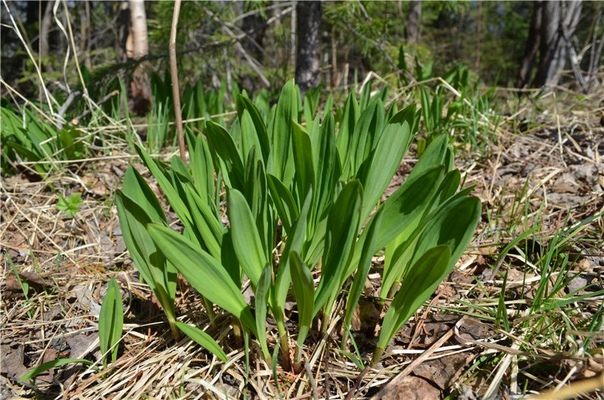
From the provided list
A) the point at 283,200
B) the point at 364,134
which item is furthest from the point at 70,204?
the point at 364,134

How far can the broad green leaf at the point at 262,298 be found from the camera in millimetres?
808

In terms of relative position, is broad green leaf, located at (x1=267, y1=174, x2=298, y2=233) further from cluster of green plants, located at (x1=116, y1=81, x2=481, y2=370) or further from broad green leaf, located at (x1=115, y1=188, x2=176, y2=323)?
broad green leaf, located at (x1=115, y1=188, x2=176, y2=323)

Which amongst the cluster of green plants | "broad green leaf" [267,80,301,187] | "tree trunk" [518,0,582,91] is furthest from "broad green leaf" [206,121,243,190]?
"tree trunk" [518,0,582,91]

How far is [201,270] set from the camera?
88 centimetres

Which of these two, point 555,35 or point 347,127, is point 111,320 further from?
point 555,35

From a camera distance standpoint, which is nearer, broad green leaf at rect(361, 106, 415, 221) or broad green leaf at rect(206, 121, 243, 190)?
broad green leaf at rect(361, 106, 415, 221)

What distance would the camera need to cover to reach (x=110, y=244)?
1.64 meters

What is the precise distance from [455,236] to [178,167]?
0.70 meters

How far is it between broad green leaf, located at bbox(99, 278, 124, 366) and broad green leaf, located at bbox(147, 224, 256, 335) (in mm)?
238

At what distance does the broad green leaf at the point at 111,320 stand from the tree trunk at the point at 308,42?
200 centimetres

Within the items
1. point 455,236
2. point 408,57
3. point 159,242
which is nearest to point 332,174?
point 455,236

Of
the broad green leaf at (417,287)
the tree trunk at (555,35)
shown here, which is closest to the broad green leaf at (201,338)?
the broad green leaf at (417,287)

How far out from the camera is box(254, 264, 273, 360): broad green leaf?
0.81 m

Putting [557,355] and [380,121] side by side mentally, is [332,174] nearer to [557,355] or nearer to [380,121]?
[380,121]
